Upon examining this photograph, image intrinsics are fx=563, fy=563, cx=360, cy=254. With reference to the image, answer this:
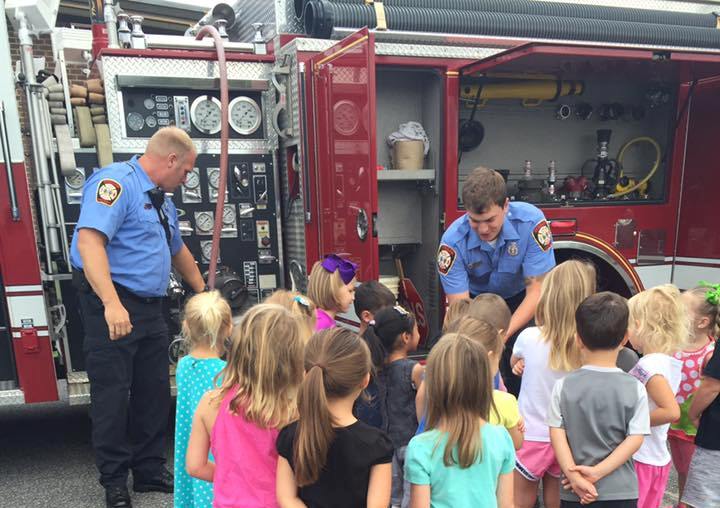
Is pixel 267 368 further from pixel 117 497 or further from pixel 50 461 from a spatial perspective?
pixel 50 461

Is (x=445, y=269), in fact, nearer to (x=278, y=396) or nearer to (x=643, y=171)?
(x=278, y=396)

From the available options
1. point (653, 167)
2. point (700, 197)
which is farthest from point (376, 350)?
point (653, 167)

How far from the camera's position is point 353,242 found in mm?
3205

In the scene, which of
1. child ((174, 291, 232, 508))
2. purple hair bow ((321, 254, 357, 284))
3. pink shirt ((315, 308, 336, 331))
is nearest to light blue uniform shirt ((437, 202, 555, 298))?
purple hair bow ((321, 254, 357, 284))

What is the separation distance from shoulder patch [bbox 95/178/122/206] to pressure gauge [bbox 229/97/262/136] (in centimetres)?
107

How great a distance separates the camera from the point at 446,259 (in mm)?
2953

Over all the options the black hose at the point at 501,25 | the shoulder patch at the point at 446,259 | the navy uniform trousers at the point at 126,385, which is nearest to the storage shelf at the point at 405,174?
the shoulder patch at the point at 446,259

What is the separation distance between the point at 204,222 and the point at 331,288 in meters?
1.29

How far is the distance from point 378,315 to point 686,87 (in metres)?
3.56

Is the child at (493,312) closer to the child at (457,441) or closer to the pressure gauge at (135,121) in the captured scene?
the child at (457,441)

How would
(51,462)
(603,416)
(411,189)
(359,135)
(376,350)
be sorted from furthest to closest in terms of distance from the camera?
(411,189), (51,462), (359,135), (376,350), (603,416)

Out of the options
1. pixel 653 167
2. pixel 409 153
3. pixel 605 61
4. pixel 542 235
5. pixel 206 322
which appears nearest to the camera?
pixel 206 322

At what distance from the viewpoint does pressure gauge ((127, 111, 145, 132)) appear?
337 cm

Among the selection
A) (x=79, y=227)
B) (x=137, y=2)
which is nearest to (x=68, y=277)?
(x=79, y=227)
